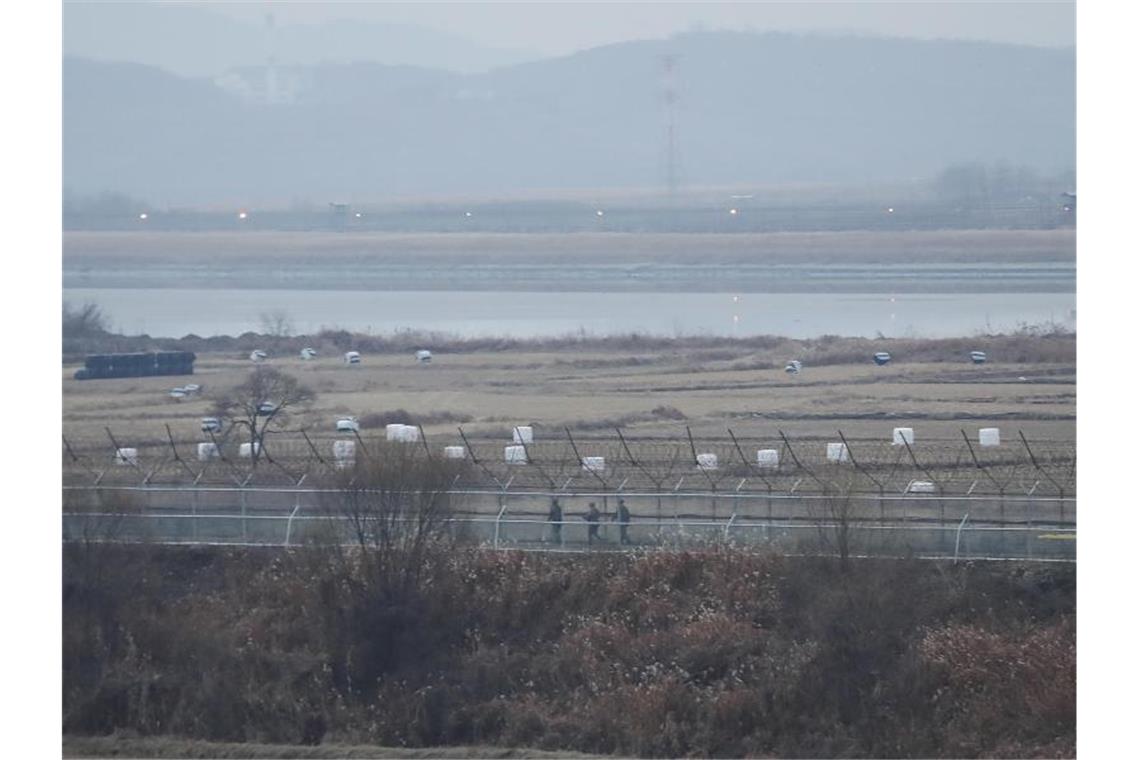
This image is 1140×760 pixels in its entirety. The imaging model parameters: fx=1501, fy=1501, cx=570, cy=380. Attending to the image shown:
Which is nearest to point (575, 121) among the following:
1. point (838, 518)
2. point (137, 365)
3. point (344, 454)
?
point (137, 365)

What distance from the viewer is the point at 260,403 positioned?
17906 mm

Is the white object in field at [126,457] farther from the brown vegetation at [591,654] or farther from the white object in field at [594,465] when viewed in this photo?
the white object in field at [594,465]

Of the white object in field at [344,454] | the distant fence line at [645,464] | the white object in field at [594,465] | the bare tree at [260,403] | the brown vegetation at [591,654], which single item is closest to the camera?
the brown vegetation at [591,654]

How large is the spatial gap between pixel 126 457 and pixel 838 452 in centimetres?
649

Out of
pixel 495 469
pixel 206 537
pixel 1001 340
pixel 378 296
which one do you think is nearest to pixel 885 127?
pixel 378 296

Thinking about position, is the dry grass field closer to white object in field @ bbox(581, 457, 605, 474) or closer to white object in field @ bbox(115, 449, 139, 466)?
white object in field @ bbox(115, 449, 139, 466)

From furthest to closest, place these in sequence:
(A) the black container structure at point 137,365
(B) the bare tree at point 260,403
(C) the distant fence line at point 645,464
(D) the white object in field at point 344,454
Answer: (A) the black container structure at point 137,365 < (B) the bare tree at point 260,403 < (C) the distant fence line at point 645,464 < (D) the white object in field at point 344,454

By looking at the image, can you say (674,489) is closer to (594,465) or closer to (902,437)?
(594,465)

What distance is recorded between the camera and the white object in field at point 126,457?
13.5 metres

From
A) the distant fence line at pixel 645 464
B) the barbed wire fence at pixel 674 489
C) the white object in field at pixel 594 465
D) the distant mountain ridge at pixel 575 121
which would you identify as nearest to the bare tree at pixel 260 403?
the distant fence line at pixel 645 464

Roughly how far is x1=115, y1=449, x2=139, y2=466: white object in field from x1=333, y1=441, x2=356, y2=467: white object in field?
185 centimetres

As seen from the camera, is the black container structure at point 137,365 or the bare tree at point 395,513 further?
the black container structure at point 137,365

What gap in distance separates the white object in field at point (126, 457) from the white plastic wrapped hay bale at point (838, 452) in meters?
6.28

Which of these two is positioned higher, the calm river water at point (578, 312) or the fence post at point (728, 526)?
the calm river water at point (578, 312)
